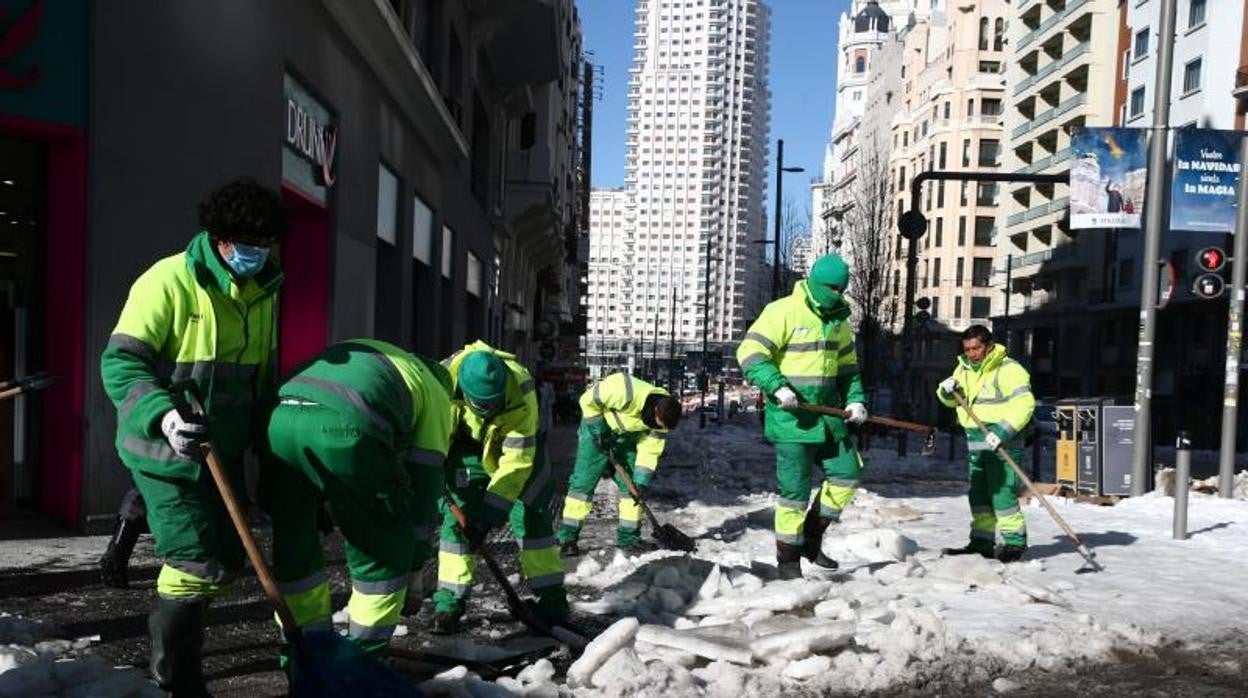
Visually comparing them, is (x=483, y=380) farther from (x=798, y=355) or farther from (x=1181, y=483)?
(x=1181, y=483)

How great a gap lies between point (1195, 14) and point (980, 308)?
36.9 m

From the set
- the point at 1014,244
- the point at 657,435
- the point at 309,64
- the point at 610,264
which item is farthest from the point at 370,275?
the point at 610,264

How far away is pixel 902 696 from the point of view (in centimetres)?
445

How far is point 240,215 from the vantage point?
142 inches

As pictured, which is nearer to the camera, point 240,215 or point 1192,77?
point 240,215

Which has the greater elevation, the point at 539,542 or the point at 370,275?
the point at 370,275

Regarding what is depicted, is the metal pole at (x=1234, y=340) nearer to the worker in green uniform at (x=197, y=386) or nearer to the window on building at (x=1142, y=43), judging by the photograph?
the worker in green uniform at (x=197, y=386)

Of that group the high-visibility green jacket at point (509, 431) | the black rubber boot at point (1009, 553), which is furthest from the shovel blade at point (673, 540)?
the high-visibility green jacket at point (509, 431)

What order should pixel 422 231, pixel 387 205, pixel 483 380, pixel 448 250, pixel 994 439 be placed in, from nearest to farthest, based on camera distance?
pixel 483 380 → pixel 994 439 → pixel 387 205 → pixel 422 231 → pixel 448 250

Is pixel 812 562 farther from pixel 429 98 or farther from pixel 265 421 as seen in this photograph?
pixel 429 98

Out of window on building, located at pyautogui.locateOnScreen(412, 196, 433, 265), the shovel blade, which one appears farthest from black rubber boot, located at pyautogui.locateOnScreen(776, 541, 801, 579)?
window on building, located at pyautogui.locateOnScreen(412, 196, 433, 265)

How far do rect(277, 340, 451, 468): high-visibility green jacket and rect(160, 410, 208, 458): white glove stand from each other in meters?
0.39

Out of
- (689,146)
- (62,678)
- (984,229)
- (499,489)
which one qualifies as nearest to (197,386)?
(62,678)

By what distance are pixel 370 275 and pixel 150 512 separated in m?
9.48
